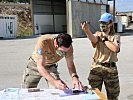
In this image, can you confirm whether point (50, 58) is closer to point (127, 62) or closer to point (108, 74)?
point (108, 74)

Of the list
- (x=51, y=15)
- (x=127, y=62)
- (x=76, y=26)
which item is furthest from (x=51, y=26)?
(x=127, y=62)

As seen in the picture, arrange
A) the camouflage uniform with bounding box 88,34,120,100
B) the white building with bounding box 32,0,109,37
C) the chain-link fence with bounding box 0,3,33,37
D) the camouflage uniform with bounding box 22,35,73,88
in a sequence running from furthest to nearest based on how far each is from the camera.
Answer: the chain-link fence with bounding box 0,3,33,37 → the white building with bounding box 32,0,109,37 → the camouflage uniform with bounding box 88,34,120,100 → the camouflage uniform with bounding box 22,35,73,88

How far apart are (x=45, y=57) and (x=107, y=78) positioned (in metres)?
0.97

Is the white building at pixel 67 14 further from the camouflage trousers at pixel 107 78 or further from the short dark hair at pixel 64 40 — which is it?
the short dark hair at pixel 64 40

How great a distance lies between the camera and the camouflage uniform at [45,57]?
455 cm

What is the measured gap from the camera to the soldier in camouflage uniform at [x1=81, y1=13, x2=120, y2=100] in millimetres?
4785

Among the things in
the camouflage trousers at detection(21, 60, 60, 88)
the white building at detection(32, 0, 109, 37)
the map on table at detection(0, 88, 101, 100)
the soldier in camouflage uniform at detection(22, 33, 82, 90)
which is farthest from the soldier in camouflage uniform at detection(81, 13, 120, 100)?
the white building at detection(32, 0, 109, 37)

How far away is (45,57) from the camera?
4.69 metres

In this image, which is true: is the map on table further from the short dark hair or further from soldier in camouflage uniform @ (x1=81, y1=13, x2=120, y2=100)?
soldier in camouflage uniform @ (x1=81, y1=13, x2=120, y2=100)

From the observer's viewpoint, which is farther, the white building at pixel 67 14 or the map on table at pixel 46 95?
the white building at pixel 67 14

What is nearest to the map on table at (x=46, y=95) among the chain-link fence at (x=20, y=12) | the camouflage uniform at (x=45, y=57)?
the camouflage uniform at (x=45, y=57)

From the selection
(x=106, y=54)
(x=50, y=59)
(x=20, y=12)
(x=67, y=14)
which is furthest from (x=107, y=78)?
(x=20, y=12)

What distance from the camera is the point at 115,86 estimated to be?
5.09 m

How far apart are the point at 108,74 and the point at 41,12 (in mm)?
35225
